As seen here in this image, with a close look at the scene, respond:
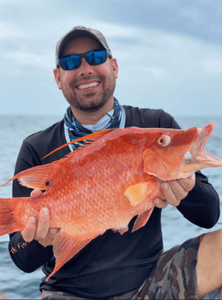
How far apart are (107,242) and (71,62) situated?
149cm

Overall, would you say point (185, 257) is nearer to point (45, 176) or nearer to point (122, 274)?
point (122, 274)

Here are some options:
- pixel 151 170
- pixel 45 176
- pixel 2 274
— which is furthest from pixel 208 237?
pixel 2 274

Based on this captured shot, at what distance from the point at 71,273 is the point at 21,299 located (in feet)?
3.67

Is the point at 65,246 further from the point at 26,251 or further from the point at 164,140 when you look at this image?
the point at 164,140

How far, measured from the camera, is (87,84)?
2521mm

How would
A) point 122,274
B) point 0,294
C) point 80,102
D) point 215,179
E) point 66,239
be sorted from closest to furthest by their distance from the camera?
1. point 66,239
2. point 122,274
3. point 80,102
4. point 0,294
5. point 215,179

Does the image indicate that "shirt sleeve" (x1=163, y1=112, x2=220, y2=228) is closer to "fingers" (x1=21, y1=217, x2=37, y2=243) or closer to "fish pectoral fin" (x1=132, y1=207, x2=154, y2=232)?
"fish pectoral fin" (x1=132, y1=207, x2=154, y2=232)

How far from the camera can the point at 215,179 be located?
810cm

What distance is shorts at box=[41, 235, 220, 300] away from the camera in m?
2.18

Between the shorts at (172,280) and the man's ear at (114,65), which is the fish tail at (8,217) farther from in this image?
the man's ear at (114,65)

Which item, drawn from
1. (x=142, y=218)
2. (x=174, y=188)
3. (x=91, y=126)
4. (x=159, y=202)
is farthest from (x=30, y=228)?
(x=91, y=126)

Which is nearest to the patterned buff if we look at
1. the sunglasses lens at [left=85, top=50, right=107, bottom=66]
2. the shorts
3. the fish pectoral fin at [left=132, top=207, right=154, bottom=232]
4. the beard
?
the beard

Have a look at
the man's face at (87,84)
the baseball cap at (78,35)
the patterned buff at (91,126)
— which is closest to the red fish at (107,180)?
the patterned buff at (91,126)

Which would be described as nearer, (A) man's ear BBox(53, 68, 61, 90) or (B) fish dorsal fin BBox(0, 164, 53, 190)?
(B) fish dorsal fin BBox(0, 164, 53, 190)
